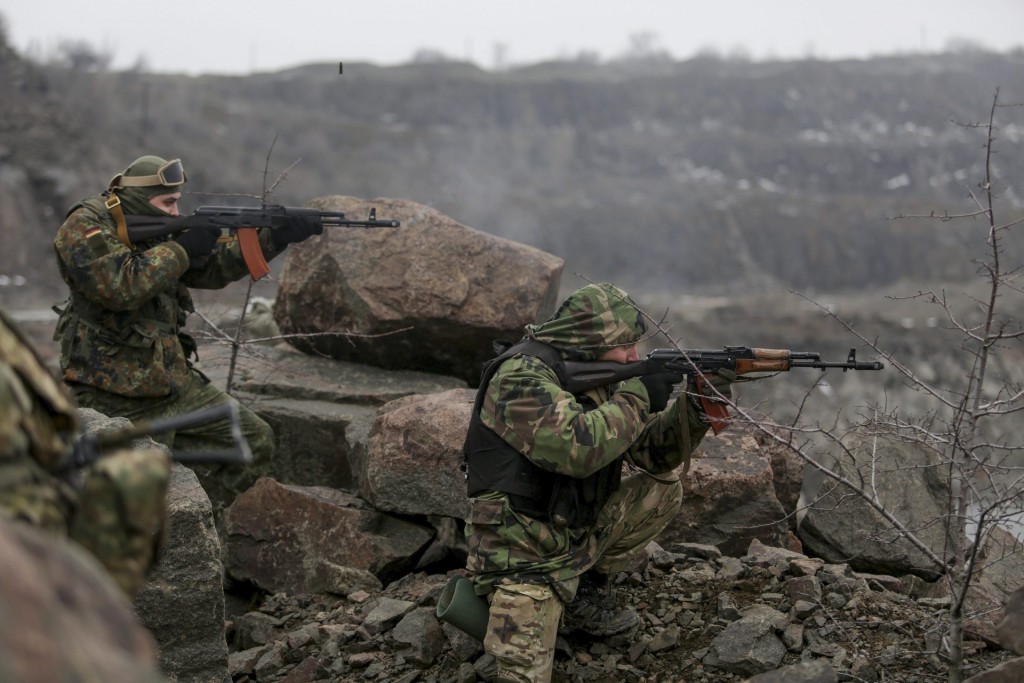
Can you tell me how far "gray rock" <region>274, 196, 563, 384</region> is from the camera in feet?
19.7

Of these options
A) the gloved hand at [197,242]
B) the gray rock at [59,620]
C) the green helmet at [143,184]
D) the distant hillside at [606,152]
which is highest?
the green helmet at [143,184]

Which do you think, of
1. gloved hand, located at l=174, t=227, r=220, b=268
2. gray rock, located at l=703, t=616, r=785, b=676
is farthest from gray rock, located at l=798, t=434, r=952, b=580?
gloved hand, located at l=174, t=227, r=220, b=268

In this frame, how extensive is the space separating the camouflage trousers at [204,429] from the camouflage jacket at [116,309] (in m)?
0.08

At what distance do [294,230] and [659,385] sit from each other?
228 centimetres

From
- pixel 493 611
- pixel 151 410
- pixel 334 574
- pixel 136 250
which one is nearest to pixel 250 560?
pixel 334 574

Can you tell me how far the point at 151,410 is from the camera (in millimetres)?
4891

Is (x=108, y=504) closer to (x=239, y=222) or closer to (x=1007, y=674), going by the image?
(x=1007, y=674)

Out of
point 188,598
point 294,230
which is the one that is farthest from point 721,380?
point 294,230

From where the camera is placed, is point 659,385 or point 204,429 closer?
point 659,385

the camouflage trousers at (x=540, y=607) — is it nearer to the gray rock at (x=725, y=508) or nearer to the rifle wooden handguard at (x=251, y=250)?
the gray rock at (x=725, y=508)

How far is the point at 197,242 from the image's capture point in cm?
495

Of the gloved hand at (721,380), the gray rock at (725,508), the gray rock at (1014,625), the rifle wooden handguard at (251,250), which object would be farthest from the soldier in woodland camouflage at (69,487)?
the gray rock at (725,508)

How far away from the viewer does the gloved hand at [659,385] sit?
3.83 metres

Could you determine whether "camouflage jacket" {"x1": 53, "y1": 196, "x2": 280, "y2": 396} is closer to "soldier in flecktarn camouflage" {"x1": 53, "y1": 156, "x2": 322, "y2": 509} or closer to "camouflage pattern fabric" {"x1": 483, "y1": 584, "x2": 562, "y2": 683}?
"soldier in flecktarn camouflage" {"x1": 53, "y1": 156, "x2": 322, "y2": 509}
